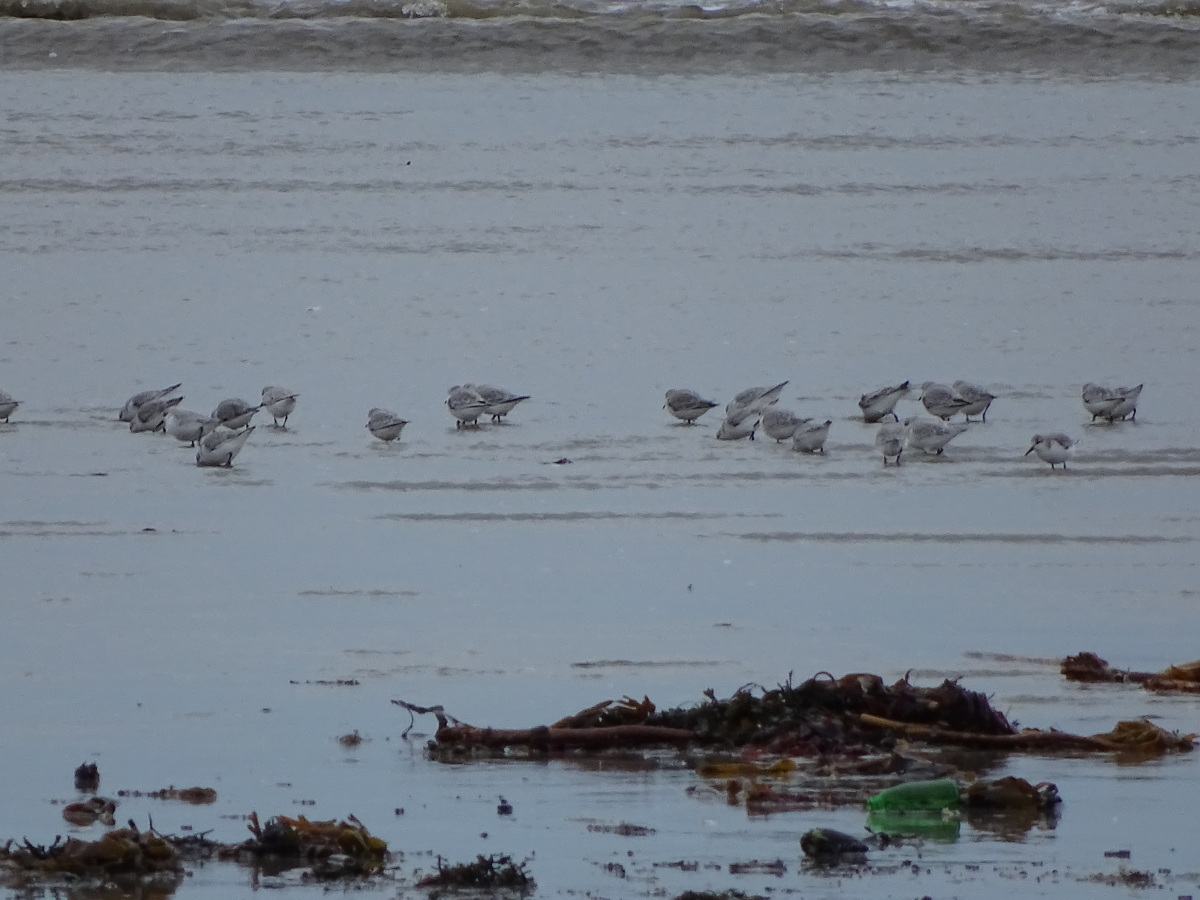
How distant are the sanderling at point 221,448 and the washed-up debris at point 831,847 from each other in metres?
6.97

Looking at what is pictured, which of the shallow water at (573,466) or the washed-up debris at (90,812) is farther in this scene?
the shallow water at (573,466)

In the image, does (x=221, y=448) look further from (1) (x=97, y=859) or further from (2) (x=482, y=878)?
(2) (x=482, y=878)

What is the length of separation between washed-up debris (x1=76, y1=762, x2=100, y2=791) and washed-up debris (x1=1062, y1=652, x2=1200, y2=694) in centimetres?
332

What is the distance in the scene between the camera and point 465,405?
43.9 feet

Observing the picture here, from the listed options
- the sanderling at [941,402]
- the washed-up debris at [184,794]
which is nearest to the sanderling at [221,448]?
the sanderling at [941,402]

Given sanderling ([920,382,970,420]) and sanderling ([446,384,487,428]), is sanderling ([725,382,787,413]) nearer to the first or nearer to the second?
sanderling ([920,382,970,420])

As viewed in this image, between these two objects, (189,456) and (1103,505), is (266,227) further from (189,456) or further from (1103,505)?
(1103,505)

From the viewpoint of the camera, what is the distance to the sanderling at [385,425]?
505 inches

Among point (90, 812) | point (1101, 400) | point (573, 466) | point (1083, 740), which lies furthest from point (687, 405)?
point (90, 812)

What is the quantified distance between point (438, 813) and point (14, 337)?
10.9 meters

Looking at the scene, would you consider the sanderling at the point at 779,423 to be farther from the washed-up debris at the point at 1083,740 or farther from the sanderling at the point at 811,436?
the washed-up debris at the point at 1083,740

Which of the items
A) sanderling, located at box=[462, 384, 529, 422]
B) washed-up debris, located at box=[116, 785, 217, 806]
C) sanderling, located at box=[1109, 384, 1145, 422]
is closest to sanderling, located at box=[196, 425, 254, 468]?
sanderling, located at box=[462, 384, 529, 422]

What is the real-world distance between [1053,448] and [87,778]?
266 inches

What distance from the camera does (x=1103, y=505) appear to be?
11.2 m
